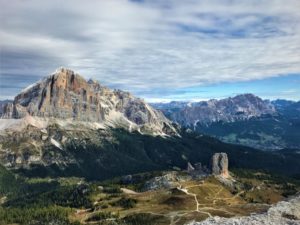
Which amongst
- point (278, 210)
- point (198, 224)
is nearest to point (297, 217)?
point (278, 210)

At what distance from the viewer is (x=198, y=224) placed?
6147 inches

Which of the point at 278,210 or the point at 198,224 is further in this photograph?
the point at 278,210

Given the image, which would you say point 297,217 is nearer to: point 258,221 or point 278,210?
point 278,210

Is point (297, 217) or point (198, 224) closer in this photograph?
point (198, 224)

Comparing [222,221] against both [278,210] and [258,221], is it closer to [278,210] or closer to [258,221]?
[258,221]

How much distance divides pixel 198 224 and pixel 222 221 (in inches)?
374

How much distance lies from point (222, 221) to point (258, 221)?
1197 centimetres

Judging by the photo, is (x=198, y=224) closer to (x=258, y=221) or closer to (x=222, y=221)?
(x=222, y=221)

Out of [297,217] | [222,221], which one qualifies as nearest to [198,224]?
[222,221]

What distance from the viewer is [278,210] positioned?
19662 cm

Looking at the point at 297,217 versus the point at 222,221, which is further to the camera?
the point at 297,217

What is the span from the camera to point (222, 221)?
160 meters

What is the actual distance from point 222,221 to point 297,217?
4485cm

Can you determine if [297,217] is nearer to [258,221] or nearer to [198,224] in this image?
[258,221]
